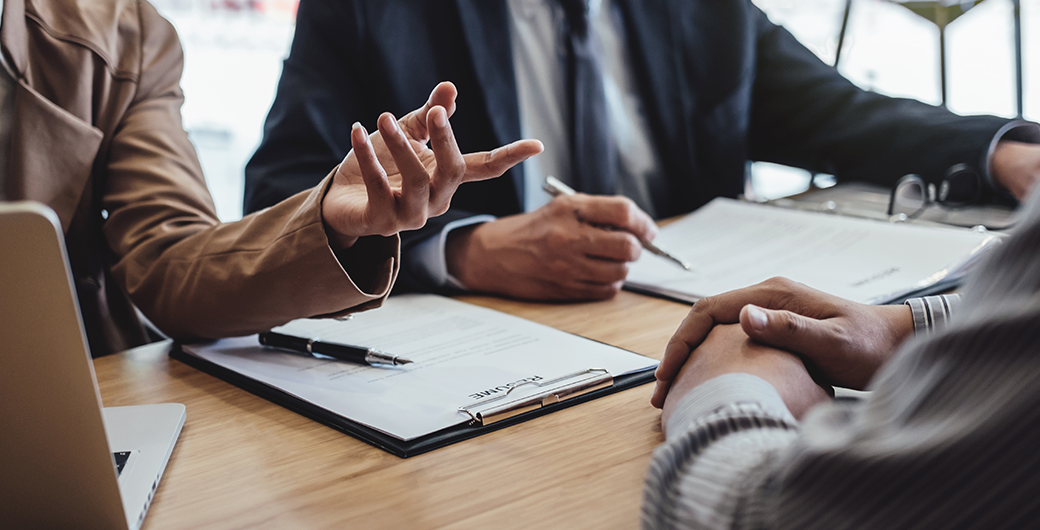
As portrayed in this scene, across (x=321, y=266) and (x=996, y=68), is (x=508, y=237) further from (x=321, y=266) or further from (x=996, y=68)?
(x=996, y=68)

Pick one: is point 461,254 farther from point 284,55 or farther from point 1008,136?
point 284,55

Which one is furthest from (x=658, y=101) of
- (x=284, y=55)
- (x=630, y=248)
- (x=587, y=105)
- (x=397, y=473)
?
(x=284, y=55)

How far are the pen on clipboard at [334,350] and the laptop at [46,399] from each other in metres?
0.25

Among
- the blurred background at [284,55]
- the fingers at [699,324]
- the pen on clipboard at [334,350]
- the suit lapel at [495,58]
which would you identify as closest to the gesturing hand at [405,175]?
the pen on clipboard at [334,350]

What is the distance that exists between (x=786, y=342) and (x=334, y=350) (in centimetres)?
41

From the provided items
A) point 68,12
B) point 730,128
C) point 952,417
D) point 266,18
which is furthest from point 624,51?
point 266,18

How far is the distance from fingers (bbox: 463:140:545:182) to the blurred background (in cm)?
299

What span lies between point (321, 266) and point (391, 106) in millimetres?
587

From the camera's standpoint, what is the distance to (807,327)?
57 centimetres

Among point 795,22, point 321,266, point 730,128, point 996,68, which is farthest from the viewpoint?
point 795,22

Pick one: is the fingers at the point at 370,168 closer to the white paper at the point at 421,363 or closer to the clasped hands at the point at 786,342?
the white paper at the point at 421,363

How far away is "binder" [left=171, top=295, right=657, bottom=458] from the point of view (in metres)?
0.58

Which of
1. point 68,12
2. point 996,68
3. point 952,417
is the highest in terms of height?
point 68,12

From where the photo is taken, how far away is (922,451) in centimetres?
32
